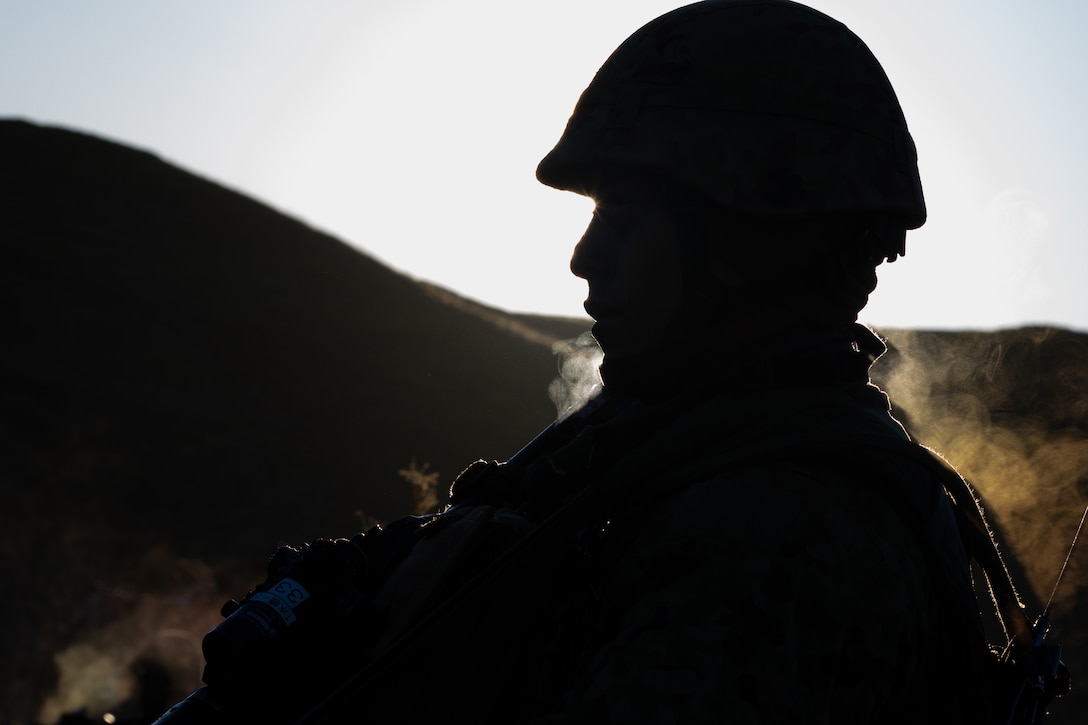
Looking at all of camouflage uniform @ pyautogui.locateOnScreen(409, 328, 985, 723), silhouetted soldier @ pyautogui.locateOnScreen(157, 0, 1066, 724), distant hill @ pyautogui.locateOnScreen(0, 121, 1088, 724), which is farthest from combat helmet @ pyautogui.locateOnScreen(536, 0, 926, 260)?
→ distant hill @ pyautogui.locateOnScreen(0, 121, 1088, 724)

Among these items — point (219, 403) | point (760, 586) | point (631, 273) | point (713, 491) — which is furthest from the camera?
point (219, 403)

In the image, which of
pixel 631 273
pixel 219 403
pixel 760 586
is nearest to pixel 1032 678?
pixel 760 586

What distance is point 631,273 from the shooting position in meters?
2.42

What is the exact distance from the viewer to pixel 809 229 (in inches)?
99.7

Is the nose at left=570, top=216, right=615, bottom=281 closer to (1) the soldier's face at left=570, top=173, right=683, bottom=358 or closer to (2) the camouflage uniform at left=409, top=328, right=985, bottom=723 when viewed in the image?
(1) the soldier's face at left=570, top=173, right=683, bottom=358

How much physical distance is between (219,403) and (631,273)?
33.0 meters

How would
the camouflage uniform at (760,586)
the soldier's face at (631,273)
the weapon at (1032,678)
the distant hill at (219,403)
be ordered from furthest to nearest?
the distant hill at (219,403), the soldier's face at (631,273), the weapon at (1032,678), the camouflage uniform at (760,586)

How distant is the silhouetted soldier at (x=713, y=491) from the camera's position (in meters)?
1.73

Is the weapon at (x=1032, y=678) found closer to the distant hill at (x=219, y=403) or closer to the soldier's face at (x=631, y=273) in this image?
the distant hill at (x=219, y=403)

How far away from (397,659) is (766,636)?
0.72 metres

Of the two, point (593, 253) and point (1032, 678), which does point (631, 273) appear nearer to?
point (593, 253)

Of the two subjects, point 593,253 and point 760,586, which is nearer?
point 760,586

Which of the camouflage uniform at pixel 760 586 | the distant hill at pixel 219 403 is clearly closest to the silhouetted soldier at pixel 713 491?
the camouflage uniform at pixel 760 586

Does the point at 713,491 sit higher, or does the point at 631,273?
the point at 631,273
